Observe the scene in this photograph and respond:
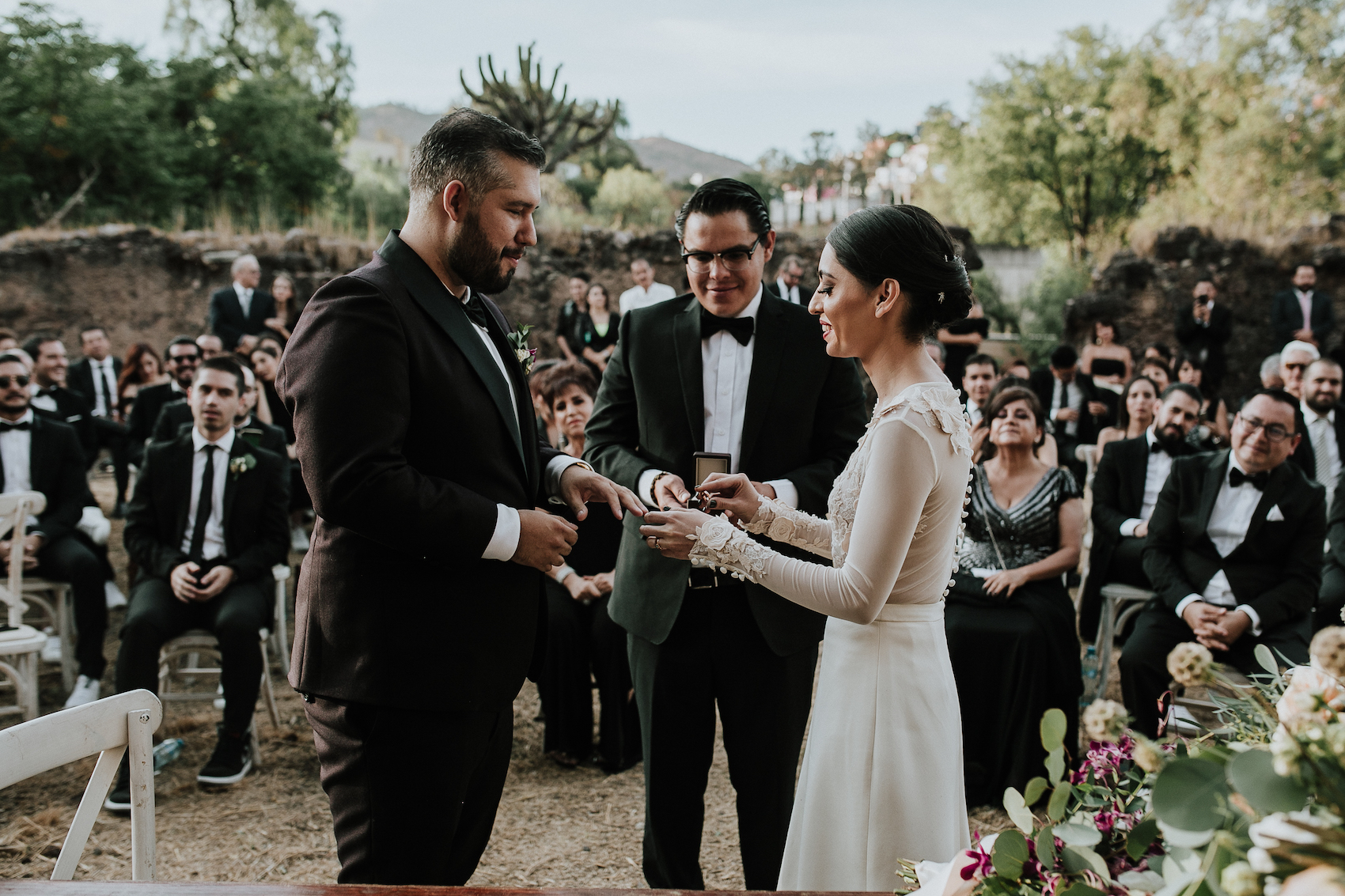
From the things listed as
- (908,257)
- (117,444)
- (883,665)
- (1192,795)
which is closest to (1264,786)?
(1192,795)

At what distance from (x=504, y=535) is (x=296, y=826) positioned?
258 centimetres

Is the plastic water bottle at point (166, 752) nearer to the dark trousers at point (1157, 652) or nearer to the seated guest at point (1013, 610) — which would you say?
the seated guest at point (1013, 610)

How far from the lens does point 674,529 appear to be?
7.11 feet

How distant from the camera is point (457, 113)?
1.99 m

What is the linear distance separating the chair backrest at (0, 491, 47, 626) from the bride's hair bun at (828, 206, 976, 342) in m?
4.40

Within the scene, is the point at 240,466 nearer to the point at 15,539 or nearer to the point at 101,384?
the point at 15,539

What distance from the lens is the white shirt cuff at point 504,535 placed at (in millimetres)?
1907

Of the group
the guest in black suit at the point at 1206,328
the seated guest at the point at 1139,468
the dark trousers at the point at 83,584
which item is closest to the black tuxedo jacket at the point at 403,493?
the dark trousers at the point at 83,584

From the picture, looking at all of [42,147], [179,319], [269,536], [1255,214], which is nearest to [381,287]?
[269,536]

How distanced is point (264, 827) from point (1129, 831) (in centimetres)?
362

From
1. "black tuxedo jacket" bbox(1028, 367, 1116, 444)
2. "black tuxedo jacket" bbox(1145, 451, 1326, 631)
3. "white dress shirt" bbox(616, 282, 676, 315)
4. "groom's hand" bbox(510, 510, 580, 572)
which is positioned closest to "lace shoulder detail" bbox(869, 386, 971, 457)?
"groom's hand" bbox(510, 510, 580, 572)

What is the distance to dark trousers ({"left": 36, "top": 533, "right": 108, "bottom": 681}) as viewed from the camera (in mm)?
4852

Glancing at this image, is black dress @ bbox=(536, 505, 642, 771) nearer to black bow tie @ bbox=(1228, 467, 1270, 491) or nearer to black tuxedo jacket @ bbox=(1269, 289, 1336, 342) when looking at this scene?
black bow tie @ bbox=(1228, 467, 1270, 491)

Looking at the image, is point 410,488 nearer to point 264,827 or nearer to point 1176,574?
point 264,827
